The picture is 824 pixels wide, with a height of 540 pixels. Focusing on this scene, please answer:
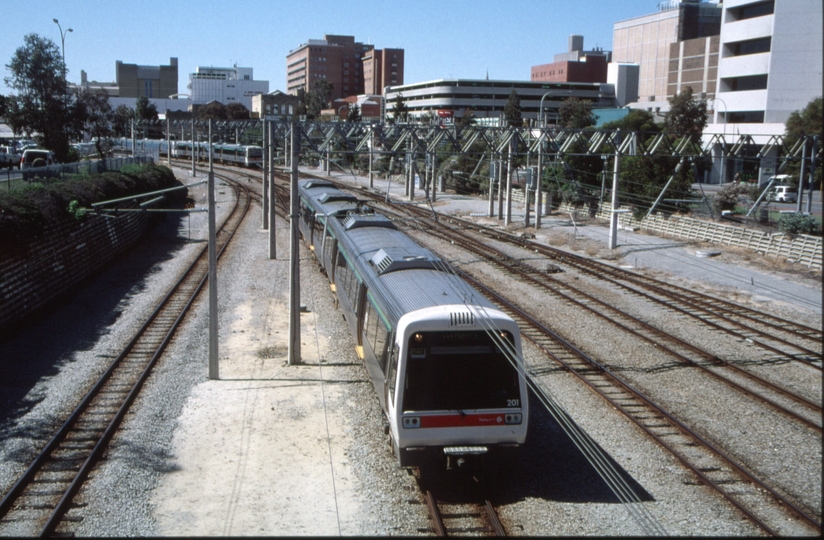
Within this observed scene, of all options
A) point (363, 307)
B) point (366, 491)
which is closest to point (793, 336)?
point (363, 307)

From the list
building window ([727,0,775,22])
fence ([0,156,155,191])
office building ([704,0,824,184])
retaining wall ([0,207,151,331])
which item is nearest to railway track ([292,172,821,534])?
retaining wall ([0,207,151,331])

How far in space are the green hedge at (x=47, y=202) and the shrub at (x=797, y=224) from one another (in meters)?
20.4

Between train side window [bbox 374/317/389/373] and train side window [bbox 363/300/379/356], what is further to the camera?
train side window [bbox 363/300/379/356]

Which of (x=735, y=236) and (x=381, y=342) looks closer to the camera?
(x=381, y=342)

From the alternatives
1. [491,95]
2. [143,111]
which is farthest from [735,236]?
[491,95]

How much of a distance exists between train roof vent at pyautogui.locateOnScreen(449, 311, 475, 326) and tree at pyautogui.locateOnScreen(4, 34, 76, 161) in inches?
1365

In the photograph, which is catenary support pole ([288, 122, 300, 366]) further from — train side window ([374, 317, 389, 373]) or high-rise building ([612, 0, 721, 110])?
high-rise building ([612, 0, 721, 110])

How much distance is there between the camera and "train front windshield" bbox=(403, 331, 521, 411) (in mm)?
8578

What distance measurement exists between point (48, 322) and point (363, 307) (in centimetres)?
965

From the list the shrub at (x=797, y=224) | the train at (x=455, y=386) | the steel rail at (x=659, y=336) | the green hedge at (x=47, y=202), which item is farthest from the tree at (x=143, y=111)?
the train at (x=455, y=386)

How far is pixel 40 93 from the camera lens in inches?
1449

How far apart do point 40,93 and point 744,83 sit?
4403cm

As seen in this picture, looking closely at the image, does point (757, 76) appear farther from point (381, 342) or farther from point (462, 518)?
point (462, 518)

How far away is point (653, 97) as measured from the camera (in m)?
91.8
